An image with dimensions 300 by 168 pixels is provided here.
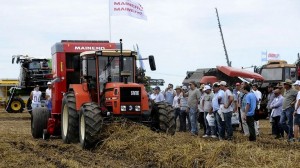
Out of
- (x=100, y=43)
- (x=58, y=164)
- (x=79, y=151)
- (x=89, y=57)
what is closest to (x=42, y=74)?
(x=100, y=43)

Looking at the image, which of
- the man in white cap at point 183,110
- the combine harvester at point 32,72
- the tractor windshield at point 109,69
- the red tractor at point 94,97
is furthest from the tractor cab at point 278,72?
the tractor windshield at point 109,69

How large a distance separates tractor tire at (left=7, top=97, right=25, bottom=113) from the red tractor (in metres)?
17.5

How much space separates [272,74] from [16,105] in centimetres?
1474

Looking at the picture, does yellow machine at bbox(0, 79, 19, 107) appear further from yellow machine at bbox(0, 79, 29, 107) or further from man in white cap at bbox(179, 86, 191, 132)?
man in white cap at bbox(179, 86, 191, 132)

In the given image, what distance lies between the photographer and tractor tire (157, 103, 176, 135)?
13180mm

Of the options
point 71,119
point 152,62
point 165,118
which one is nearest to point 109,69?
point 152,62

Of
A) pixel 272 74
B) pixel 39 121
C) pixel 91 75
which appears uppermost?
pixel 91 75

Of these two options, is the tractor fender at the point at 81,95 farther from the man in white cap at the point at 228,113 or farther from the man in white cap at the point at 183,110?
the man in white cap at the point at 183,110

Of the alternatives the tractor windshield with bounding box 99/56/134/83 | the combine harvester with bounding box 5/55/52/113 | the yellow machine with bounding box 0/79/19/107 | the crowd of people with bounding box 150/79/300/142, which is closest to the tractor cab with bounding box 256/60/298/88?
the crowd of people with bounding box 150/79/300/142

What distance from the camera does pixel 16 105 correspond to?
32969 millimetres

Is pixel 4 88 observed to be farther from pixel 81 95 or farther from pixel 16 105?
pixel 81 95

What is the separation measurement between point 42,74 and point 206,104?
51.8 feet

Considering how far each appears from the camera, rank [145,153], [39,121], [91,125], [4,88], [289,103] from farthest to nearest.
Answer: [4,88]
[39,121]
[289,103]
[91,125]
[145,153]

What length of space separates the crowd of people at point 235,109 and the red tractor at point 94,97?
1837 millimetres
